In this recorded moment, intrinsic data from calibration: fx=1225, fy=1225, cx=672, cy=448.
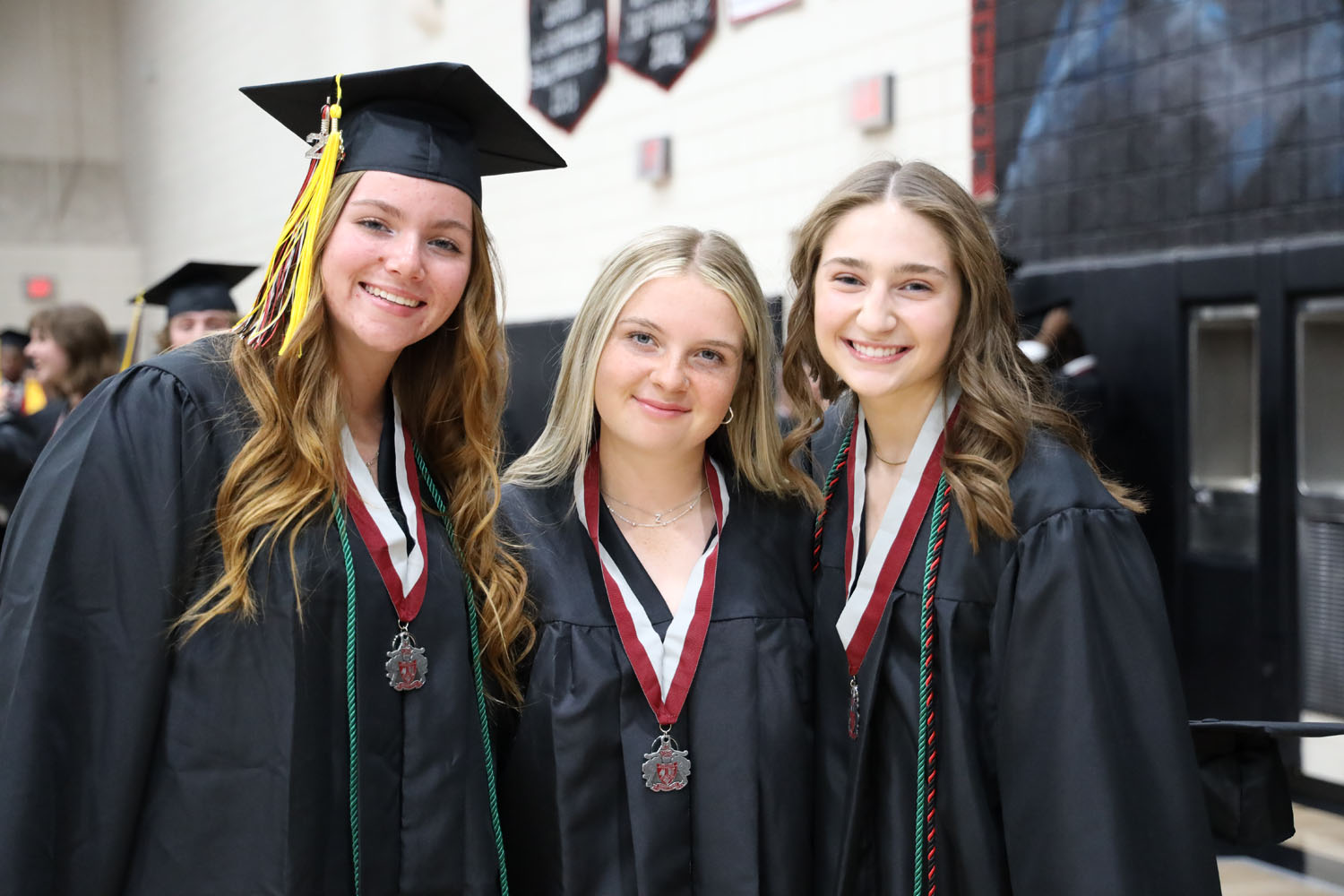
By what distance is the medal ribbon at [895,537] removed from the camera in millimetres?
2020

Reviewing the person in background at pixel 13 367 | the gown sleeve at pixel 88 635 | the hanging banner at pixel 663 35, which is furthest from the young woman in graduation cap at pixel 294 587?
the person in background at pixel 13 367

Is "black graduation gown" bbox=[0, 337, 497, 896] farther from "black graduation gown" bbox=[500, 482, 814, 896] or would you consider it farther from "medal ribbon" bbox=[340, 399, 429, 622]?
"black graduation gown" bbox=[500, 482, 814, 896]

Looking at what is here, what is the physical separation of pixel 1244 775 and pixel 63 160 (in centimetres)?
1569

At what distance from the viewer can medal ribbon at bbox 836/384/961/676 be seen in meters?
2.02

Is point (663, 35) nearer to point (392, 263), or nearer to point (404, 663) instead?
point (392, 263)

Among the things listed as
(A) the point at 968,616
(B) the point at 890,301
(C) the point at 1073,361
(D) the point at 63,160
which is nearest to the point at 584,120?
(C) the point at 1073,361

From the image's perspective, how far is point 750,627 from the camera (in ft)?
7.06

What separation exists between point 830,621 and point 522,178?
22.2ft

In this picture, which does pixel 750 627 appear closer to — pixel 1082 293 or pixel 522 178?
pixel 1082 293

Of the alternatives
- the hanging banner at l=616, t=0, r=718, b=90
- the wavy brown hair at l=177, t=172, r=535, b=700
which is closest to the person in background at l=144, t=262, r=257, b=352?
the hanging banner at l=616, t=0, r=718, b=90

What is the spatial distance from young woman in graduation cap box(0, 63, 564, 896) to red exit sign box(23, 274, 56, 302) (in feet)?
45.2

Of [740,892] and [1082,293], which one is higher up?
[1082,293]

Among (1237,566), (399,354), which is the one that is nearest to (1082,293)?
(1237,566)

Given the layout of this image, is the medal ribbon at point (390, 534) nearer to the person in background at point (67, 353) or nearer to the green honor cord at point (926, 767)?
the green honor cord at point (926, 767)
